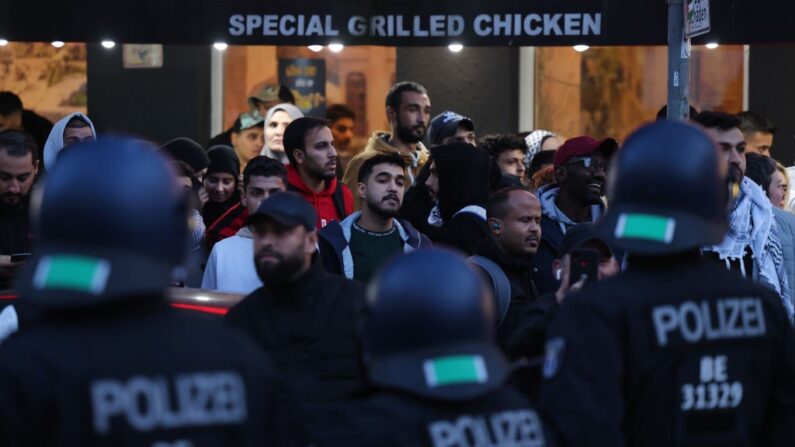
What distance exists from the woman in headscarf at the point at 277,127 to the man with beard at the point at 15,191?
7.66 ft

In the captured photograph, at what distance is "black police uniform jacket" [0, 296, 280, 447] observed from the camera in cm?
277

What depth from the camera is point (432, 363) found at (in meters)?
3.00

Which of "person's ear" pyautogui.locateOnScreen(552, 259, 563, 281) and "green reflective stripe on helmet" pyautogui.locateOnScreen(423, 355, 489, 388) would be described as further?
"person's ear" pyautogui.locateOnScreen(552, 259, 563, 281)

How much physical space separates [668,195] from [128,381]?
1552 mm

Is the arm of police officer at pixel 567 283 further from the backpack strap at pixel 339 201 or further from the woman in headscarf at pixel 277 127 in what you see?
the woman in headscarf at pixel 277 127

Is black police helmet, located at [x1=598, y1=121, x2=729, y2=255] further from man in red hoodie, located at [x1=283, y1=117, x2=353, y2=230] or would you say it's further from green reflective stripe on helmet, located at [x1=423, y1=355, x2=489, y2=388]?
man in red hoodie, located at [x1=283, y1=117, x2=353, y2=230]

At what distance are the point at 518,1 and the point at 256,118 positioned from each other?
2.80 meters

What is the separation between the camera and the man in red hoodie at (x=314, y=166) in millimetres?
8398

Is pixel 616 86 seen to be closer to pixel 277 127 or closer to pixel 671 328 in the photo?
pixel 277 127

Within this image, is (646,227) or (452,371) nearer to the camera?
(452,371)

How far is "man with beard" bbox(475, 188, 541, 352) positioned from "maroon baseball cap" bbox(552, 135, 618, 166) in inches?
28.7

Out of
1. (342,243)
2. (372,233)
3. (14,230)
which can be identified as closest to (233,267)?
(342,243)

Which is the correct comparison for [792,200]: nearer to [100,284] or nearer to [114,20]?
[114,20]

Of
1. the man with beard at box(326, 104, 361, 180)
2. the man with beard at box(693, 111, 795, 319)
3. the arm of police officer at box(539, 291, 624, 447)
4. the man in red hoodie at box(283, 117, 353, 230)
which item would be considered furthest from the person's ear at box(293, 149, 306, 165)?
the arm of police officer at box(539, 291, 624, 447)
